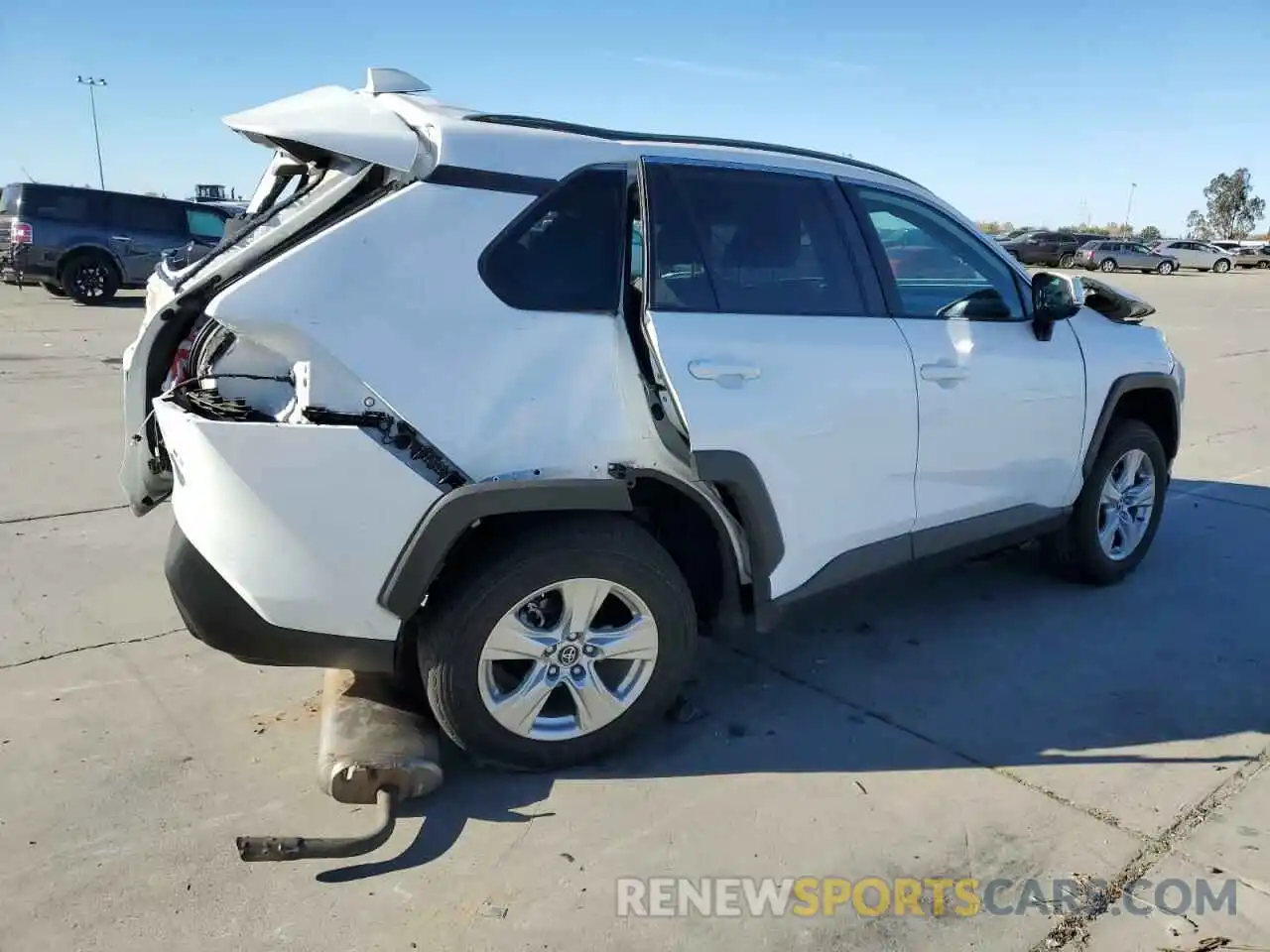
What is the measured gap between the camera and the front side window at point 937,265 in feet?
12.4

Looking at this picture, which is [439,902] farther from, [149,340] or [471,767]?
[149,340]

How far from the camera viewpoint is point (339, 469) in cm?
268

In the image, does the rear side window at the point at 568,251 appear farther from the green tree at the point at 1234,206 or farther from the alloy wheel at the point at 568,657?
the green tree at the point at 1234,206

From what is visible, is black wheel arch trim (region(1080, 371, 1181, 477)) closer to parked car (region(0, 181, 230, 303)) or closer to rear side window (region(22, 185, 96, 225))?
parked car (region(0, 181, 230, 303))

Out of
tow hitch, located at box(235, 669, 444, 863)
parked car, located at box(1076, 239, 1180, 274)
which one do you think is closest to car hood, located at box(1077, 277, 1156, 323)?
tow hitch, located at box(235, 669, 444, 863)

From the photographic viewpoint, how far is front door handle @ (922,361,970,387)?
145 inches

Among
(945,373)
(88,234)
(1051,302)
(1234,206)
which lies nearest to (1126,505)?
(1051,302)

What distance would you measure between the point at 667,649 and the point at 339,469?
121 cm

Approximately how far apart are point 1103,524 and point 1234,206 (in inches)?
4024

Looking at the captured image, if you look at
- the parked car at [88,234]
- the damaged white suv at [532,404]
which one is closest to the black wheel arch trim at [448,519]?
the damaged white suv at [532,404]

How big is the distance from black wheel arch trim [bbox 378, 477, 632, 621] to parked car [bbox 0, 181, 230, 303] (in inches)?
610

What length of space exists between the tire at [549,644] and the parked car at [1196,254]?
157ft

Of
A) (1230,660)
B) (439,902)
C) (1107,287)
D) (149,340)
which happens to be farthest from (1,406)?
(1230,660)

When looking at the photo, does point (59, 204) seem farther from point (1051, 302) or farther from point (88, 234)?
point (1051, 302)
